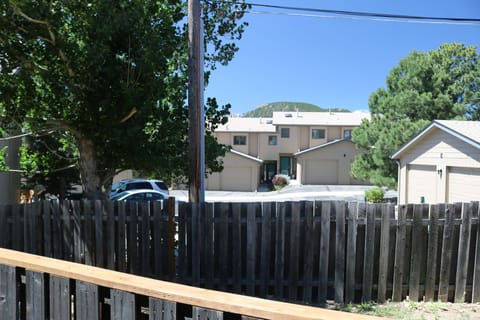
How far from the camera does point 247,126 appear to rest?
124 feet

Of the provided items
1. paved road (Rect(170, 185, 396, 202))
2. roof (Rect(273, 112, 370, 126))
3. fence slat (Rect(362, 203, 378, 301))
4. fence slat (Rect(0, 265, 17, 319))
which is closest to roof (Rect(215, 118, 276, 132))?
roof (Rect(273, 112, 370, 126))

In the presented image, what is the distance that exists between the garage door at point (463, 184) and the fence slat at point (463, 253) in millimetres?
6462

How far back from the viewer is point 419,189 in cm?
1470

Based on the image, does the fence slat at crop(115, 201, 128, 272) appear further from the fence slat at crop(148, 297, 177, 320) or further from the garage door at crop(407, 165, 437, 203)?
the garage door at crop(407, 165, 437, 203)

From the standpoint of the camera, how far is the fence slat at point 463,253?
18.7 ft

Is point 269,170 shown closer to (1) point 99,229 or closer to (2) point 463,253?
(2) point 463,253

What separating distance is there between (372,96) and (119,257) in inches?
734

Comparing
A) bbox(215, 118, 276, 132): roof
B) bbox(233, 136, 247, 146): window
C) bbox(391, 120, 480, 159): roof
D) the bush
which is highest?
bbox(215, 118, 276, 132): roof

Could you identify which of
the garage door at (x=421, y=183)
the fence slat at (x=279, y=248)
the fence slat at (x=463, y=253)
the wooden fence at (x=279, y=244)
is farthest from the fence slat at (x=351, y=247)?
the garage door at (x=421, y=183)

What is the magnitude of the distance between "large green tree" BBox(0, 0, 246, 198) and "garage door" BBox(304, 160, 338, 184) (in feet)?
88.8

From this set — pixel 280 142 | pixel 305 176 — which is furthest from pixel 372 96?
pixel 280 142

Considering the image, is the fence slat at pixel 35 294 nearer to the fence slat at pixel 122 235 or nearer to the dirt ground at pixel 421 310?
the fence slat at pixel 122 235

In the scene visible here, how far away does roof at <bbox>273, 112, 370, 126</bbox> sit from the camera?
3678cm

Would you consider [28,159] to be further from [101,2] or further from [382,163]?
[382,163]
